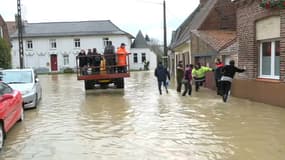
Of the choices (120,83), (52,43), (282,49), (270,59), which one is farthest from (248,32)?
(52,43)

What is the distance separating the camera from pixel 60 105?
13.9 metres

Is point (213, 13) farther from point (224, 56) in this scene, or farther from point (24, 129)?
point (24, 129)

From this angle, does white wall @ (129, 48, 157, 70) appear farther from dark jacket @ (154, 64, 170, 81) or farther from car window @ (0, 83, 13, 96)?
car window @ (0, 83, 13, 96)

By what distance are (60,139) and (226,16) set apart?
1999 centimetres

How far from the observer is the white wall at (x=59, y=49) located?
55.2 m

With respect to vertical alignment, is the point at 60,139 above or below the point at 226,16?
below

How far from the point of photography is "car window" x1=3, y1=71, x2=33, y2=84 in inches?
520

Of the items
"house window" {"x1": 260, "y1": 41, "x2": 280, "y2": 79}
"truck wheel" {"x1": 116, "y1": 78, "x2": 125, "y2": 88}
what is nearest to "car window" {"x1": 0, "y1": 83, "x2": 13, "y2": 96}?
"house window" {"x1": 260, "y1": 41, "x2": 280, "y2": 79}

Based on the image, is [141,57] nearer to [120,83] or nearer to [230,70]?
[120,83]

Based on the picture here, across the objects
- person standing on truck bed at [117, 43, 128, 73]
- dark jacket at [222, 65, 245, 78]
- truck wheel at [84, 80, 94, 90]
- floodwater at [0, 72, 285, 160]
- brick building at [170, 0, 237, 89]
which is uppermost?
brick building at [170, 0, 237, 89]

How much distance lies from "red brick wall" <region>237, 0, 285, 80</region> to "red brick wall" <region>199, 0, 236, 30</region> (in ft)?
33.4

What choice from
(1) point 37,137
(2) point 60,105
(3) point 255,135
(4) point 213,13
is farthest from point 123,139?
(4) point 213,13

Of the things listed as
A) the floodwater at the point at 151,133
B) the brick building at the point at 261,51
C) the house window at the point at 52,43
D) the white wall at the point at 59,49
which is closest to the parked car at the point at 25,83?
the floodwater at the point at 151,133

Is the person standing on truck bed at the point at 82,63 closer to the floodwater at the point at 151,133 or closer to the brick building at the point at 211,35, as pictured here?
the floodwater at the point at 151,133
